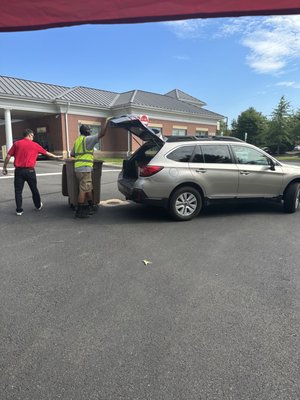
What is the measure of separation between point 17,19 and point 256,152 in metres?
6.76

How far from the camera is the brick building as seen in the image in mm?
24875

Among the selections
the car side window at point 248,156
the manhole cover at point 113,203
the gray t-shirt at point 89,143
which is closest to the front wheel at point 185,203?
the car side window at point 248,156

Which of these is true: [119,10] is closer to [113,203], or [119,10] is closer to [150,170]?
[150,170]

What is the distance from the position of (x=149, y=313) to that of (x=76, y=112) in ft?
83.7

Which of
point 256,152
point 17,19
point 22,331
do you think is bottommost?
point 22,331

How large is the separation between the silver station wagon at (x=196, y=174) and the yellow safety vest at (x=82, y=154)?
30.4 inches

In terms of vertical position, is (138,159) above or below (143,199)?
above

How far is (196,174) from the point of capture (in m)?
6.93

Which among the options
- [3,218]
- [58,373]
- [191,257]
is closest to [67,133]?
[3,218]

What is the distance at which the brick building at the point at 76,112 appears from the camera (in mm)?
24875

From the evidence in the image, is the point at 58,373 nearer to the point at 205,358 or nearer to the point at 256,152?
the point at 205,358

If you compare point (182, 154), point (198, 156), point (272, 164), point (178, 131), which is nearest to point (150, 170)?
point (182, 154)

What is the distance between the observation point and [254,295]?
371 centimetres

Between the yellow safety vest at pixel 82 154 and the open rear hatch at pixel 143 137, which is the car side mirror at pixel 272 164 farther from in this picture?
the yellow safety vest at pixel 82 154
